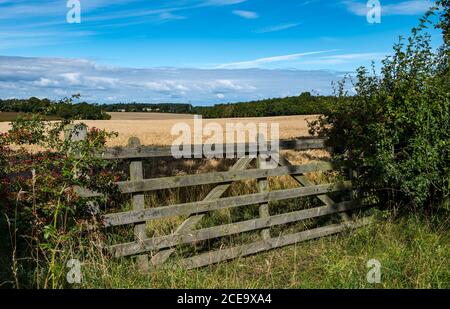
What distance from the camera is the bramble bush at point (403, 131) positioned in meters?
7.29

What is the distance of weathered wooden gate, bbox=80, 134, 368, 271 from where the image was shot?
6.13m

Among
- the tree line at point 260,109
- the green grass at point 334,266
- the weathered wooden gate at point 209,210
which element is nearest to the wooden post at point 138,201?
the weathered wooden gate at point 209,210

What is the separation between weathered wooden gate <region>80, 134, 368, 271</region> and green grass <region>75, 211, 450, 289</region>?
0.58 ft

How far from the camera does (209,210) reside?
22.3 ft

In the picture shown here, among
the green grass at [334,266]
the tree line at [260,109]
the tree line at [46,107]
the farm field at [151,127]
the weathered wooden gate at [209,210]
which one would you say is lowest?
the green grass at [334,266]

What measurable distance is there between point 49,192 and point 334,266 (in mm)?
3301

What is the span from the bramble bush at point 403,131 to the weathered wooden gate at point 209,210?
60cm

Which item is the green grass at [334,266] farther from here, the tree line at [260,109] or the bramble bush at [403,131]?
the tree line at [260,109]

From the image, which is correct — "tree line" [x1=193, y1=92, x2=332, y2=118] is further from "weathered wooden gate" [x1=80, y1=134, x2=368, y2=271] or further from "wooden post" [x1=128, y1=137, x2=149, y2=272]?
"wooden post" [x1=128, y1=137, x2=149, y2=272]

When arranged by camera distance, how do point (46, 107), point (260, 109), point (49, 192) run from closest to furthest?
point (49, 192) → point (46, 107) → point (260, 109)

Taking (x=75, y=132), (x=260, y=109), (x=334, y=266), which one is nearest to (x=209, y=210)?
(x=334, y=266)

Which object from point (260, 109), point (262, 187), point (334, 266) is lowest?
point (334, 266)

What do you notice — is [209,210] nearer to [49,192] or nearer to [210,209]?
[210,209]
